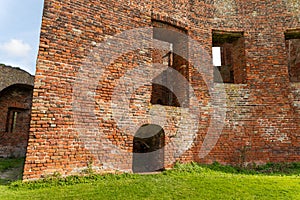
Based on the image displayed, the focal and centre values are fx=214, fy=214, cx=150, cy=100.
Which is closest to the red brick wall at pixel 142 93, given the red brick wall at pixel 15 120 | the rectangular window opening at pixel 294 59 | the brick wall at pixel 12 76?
the rectangular window opening at pixel 294 59

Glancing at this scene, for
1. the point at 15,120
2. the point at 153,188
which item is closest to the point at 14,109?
the point at 15,120

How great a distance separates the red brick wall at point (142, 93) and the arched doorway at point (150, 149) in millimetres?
289

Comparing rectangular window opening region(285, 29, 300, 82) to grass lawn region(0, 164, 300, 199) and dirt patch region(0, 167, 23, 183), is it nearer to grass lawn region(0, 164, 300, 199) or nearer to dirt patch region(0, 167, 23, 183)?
grass lawn region(0, 164, 300, 199)

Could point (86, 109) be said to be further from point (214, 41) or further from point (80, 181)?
point (214, 41)

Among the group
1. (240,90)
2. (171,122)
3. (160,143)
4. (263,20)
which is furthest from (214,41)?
(160,143)

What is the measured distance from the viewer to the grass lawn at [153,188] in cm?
438

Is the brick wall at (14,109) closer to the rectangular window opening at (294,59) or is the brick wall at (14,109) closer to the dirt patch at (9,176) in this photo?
the dirt patch at (9,176)

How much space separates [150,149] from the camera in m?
7.51

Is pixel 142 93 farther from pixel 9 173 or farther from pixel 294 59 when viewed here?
pixel 294 59

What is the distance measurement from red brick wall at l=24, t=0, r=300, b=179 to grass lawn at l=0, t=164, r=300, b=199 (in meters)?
0.36

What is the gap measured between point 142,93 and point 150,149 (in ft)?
7.04

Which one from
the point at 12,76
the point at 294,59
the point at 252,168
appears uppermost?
the point at 294,59

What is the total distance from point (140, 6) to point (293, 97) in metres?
6.50

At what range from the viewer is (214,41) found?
30.8ft
